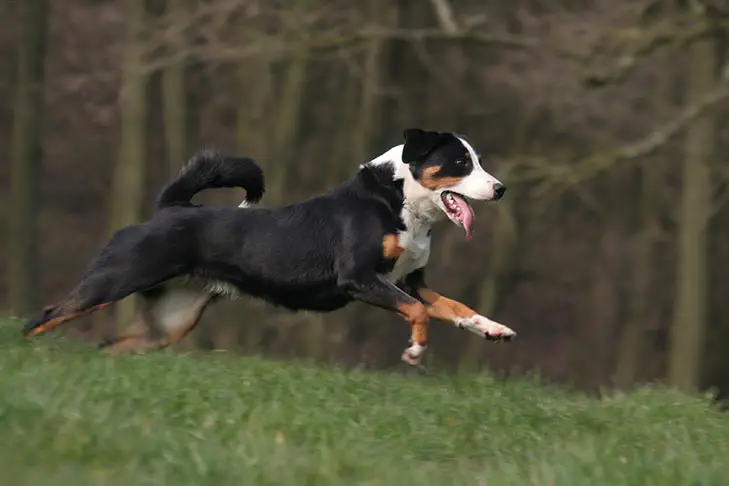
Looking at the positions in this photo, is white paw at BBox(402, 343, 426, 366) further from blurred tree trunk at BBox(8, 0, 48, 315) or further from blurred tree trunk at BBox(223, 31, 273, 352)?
blurred tree trunk at BBox(8, 0, 48, 315)

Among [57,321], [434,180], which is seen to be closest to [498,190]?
[434,180]

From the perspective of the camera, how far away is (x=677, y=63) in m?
19.5

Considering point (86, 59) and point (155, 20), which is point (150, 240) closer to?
point (155, 20)

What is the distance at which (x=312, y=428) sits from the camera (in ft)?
20.7

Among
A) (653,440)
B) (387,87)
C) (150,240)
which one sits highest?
(387,87)

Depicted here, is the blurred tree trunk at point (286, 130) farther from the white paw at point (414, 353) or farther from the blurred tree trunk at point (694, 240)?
the white paw at point (414, 353)

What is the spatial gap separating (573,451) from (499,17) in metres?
14.7

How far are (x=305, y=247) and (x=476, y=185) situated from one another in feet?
3.95

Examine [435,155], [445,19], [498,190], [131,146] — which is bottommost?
[131,146]

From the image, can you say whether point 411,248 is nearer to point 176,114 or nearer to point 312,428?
point 312,428

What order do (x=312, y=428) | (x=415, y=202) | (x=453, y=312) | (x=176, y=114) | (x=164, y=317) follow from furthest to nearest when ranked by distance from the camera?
(x=176, y=114) → (x=164, y=317) → (x=415, y=202) → (x=453, y=312) → (x=312, y=428)

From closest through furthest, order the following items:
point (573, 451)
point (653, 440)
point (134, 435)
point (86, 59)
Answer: point (134, 435)
point (573, 451)
point (653, 440)
point (86, 59)

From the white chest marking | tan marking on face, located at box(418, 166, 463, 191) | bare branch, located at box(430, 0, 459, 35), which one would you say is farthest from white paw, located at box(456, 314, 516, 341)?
bare branch, located at box(430, 0, 459, 35)

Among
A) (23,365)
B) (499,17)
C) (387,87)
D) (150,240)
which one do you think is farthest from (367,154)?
(23,365)
